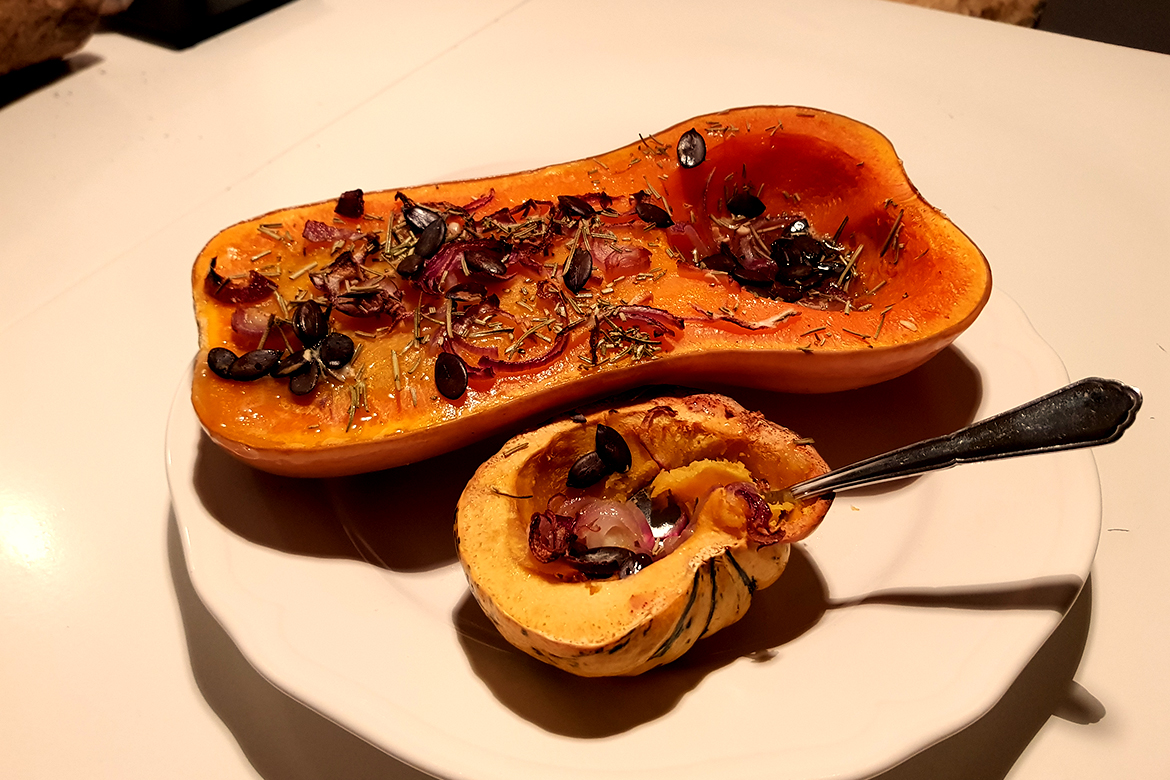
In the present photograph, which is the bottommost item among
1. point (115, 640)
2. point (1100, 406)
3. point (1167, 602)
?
point (115, 640)

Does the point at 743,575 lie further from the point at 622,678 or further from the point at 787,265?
the point at 787,265

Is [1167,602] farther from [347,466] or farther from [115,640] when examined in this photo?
[115,640]

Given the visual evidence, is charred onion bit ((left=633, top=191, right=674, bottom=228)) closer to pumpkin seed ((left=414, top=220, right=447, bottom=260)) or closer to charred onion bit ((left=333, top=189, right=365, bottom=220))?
pumpkin seed ((left=414, top=220, right=447, bottom=260))

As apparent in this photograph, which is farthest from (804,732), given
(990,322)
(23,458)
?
(23,458)

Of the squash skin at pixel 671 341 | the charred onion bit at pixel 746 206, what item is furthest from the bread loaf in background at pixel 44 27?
the charred onion bit at pixel 746 206

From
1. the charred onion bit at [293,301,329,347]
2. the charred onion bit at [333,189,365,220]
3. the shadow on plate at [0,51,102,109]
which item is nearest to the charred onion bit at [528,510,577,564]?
the charred onion bit at [293,301,329,347]

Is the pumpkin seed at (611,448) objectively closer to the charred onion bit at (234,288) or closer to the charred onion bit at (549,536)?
the charred onion bit at (549,536)

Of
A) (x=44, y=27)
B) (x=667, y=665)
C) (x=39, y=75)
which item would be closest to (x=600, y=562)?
(x=667, y=665)

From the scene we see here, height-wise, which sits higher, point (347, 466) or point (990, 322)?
point (990, 322)
